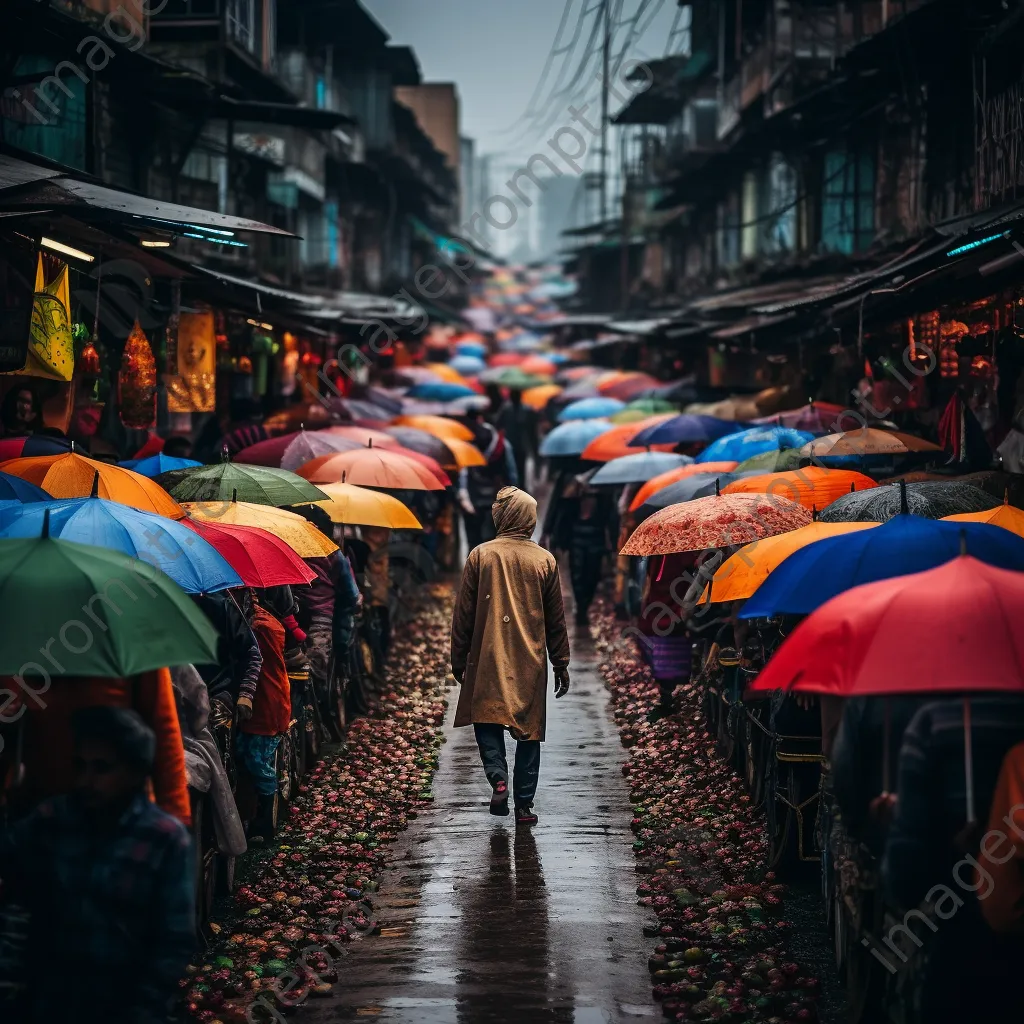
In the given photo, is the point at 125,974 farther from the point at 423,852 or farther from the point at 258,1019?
the point at 423,852

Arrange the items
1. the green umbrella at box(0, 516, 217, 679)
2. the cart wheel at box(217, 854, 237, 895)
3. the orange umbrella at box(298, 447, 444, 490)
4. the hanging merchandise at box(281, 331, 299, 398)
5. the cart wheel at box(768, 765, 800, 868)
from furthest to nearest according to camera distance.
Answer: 1. the hanging merchandise at box(281, 331, 299, 398)
2. the orange umbrella at box(298, 447, 444, 490)
3. the cart wheel at box(768, 765, 800, 868)
4. the cart wheel at box(217, 854, 237, 895)
5. the green umbrella at box(0, 516, 217, 679)

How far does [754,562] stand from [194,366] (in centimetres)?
927

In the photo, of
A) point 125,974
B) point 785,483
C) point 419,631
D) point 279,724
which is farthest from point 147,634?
point 419,631

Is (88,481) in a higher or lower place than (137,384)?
lower

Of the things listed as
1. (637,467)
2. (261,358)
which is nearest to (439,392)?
(261,358)

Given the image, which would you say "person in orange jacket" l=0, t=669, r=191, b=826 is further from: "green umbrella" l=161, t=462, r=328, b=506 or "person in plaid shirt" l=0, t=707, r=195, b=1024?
"green umbrella" l=161, t=462, r=328, b=506

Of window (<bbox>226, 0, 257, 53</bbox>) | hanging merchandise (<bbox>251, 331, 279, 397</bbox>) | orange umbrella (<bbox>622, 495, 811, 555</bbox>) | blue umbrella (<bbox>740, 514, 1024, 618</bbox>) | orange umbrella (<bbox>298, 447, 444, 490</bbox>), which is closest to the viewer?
blue umbrella (<bbox>740, 514, 1024, 618</bbox>)

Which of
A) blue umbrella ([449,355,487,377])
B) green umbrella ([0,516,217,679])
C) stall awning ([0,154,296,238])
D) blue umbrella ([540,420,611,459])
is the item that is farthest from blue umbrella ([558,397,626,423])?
green umbrella ([0,516,217,679])

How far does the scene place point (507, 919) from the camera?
7809 millimetres

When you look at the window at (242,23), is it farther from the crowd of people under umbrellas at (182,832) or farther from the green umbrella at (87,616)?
the green umbrella at (87,616)

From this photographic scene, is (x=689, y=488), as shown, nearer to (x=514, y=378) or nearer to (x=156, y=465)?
(x=156, y=465)

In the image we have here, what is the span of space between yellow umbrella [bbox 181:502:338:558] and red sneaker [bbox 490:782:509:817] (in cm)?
207

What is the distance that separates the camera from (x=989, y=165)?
16.2 m

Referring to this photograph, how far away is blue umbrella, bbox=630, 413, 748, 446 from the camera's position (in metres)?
17.4
